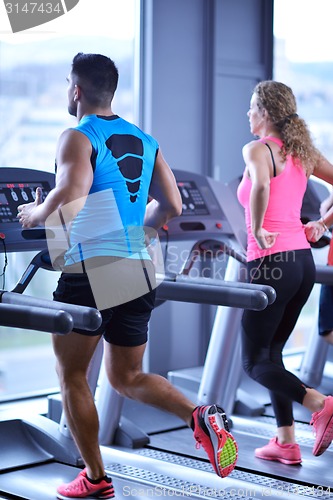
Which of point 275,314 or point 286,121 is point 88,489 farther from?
point 286,121

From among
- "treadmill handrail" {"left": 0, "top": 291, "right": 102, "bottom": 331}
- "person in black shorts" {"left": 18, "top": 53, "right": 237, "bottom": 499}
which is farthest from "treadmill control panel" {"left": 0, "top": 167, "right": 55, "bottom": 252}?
"treadmill handrail" {"left": 0, "top": 291, "right": 102, "bottom": 331}

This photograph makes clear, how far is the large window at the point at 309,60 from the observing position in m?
5.81

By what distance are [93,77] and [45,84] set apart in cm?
188

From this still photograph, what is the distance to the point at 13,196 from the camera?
326 cm

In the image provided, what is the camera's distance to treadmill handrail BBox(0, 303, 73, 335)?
2.37m

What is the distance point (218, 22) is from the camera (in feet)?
17.1

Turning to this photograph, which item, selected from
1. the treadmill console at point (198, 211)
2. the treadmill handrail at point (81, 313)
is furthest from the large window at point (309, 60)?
the treadmill handrail at point (81, 313)

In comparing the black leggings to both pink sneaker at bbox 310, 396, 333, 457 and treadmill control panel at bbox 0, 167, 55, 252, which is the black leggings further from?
treadmill control panel at bbox 0, 167, 55, 252

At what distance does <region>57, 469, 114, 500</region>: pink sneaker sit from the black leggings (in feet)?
2.63

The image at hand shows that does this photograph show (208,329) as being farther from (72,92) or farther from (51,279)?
(72,92)

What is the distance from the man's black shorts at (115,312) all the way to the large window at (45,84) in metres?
1.38

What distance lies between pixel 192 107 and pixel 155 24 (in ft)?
1.84

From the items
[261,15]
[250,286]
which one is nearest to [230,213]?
[250,286]

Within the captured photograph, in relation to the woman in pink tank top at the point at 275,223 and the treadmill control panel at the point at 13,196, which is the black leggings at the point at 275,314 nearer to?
the woman in pink tank top at the point at 275,223
